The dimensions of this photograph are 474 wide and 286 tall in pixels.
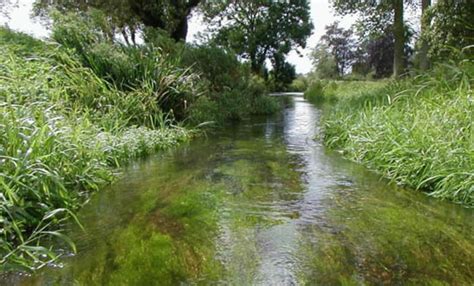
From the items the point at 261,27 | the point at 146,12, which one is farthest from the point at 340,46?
the point at 146,12

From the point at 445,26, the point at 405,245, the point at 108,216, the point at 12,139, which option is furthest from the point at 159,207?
the point at 445,26

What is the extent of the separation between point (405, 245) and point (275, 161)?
8.01 feet

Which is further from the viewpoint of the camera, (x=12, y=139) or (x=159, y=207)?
(x=159, y=207)

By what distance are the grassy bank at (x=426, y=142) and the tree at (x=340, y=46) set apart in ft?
106

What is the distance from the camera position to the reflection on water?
1.89 m

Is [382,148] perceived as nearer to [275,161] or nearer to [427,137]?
[427,137]

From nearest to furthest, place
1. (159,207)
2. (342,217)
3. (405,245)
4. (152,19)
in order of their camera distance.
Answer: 1. (405,245)
2. (342,217)
3. (159,207)
4. (152,19)

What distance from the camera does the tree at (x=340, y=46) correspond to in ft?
119

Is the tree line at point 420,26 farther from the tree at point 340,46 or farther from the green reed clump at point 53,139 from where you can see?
the tree at point 340,46

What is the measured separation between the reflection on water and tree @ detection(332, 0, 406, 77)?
322 inches

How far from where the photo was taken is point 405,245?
2.23 m

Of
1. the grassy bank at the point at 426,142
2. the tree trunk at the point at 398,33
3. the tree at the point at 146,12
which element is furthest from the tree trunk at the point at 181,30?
the grassy bank at the point at 426,142

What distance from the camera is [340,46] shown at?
120 ft

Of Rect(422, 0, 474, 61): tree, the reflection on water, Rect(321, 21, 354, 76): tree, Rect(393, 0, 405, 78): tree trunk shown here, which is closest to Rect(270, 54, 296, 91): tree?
Rect(321, 21, 354, 76): tree
